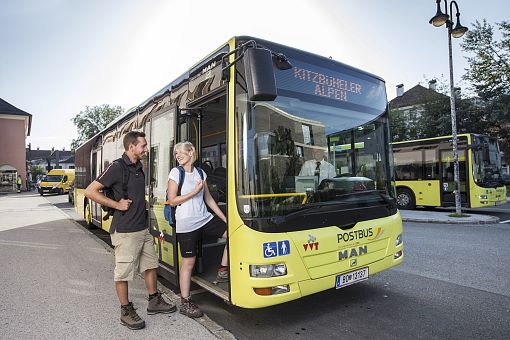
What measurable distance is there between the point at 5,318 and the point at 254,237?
2956 mm

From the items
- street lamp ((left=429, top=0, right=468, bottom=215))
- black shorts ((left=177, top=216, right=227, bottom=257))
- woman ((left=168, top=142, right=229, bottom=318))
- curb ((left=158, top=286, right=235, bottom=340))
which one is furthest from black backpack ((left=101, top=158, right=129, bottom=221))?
street lamp ((left=429, top=0, right=468, bottom=215))

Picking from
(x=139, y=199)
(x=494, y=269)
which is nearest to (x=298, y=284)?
(x=139, y=199)

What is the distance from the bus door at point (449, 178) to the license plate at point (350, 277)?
35.4ft

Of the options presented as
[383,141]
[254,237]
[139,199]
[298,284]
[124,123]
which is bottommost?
[298,284]

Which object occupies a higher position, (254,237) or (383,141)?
(383,141)

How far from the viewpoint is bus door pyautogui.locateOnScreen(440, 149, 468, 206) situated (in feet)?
41.4

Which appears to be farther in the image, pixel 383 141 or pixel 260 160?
pixel 383 141

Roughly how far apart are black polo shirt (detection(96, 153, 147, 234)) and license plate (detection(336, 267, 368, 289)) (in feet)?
6.91

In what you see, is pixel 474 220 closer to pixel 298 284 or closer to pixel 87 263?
pixel 298 284

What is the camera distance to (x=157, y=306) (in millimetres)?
3916

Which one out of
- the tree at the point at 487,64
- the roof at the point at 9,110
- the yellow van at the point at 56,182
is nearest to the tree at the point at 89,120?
the roof at the point at 9,110

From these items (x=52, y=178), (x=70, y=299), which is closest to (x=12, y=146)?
(x=52, y=178)

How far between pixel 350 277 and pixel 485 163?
37.6 feet

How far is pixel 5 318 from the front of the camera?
3.84 m
